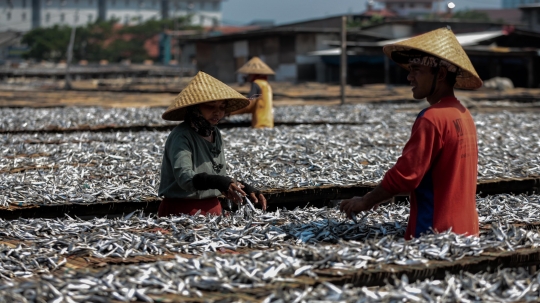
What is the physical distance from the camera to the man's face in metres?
4.62

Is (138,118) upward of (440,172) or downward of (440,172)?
downward

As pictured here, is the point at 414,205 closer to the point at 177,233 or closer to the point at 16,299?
the point at 177,233

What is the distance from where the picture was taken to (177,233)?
504cm

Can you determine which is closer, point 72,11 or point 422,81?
point 422,81

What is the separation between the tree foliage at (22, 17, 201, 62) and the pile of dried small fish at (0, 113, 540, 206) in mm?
75330

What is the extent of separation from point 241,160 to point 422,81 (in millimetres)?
4476

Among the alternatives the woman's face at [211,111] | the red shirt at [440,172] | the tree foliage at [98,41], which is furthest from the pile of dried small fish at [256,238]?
the tree foliage at [98,41]

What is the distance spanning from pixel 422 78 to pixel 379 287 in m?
1.29

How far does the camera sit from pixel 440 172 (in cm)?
452

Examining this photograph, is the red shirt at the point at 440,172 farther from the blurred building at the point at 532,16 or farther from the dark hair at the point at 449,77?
the blurred building at the point at 532,16

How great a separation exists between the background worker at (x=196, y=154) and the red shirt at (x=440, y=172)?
4.29 ft

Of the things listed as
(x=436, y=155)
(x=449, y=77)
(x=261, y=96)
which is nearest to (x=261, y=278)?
(x=436, y=155)

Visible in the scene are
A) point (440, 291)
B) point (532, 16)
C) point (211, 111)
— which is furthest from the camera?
point (532, 16)

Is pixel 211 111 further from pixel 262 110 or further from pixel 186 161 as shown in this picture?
pixel 262 110
